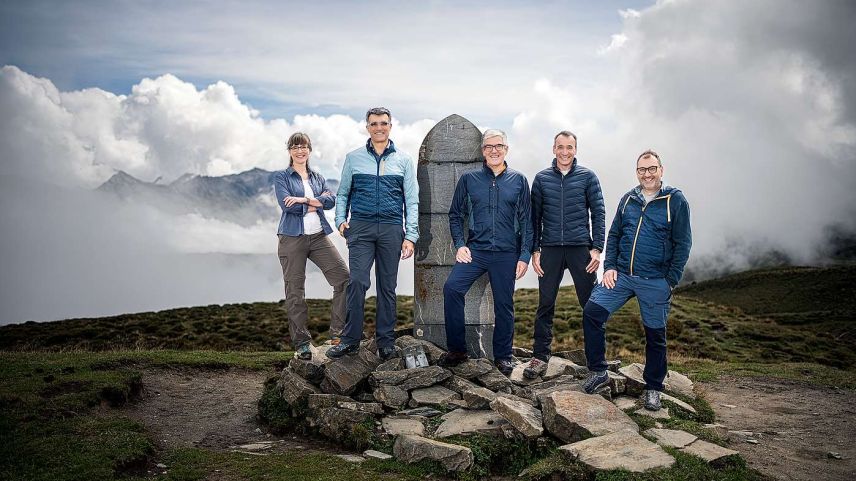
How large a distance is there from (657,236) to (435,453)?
4124mm

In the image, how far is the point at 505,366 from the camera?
10180mm

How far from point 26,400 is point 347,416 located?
4.92 m

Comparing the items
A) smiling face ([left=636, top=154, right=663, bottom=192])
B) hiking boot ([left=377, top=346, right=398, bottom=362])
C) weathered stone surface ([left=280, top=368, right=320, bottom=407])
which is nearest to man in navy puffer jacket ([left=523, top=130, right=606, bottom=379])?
smiling face ([left=636, top=154, right=663, bottom=192])

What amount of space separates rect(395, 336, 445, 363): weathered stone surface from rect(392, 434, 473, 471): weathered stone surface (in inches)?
94.9

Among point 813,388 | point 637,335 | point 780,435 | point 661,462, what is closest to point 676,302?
point 637,335

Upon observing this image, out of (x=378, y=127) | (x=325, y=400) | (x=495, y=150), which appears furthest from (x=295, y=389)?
(x=495, y=150)

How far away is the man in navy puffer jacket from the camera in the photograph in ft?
31.6

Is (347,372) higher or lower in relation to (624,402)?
higher

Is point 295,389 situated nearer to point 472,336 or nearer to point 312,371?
point 312,371

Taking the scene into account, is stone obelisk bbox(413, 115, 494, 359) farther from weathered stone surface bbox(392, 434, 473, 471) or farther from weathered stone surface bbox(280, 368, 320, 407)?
weathered stone surface bbox(392, 434, 473, 471)

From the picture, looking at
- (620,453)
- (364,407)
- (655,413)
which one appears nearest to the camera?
(620,453)

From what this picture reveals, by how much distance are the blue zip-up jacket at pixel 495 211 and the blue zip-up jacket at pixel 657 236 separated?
5.00 ft

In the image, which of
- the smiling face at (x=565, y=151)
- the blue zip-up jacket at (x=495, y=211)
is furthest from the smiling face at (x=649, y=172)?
the blue zip-up jacket at (x=495, y=211)

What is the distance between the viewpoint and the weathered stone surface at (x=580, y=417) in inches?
316
